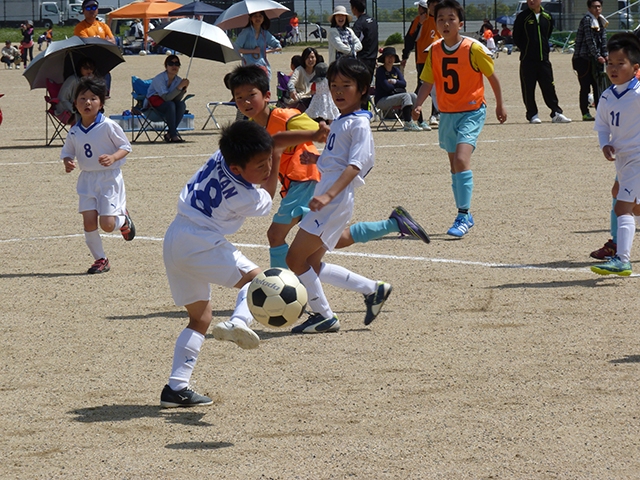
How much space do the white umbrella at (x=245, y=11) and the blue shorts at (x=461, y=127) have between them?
899cm

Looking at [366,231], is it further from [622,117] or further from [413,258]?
[622,117]

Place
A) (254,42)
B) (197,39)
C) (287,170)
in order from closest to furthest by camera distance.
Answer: (287,170), (254,42), (197,39)

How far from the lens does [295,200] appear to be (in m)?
6.54

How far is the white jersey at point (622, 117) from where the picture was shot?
7266 mm

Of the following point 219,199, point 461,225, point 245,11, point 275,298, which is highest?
point 245,11

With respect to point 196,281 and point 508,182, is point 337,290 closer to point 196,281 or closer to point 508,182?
point 196,281

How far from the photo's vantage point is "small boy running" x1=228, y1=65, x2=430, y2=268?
5.95 m

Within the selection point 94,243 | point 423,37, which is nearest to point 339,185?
point 94,243

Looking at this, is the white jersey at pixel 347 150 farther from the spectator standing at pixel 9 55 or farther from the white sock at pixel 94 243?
the spectator standing at pixel 9 55

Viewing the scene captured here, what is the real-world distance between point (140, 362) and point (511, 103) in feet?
56.5

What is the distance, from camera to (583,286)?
23.5ft

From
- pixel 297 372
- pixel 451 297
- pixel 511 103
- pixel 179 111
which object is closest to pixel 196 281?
pixel 297 372

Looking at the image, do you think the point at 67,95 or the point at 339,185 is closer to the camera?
the point at 339,185

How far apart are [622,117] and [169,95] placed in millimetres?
10674
